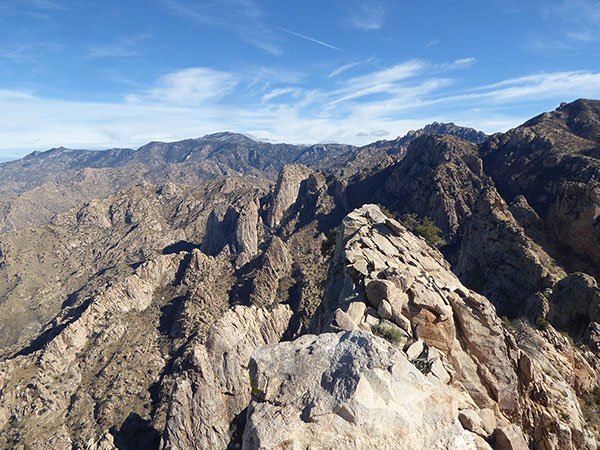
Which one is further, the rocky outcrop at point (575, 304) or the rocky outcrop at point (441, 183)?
the rocky outcrop at point (441, 183)

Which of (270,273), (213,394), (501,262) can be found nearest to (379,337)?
(501,262)

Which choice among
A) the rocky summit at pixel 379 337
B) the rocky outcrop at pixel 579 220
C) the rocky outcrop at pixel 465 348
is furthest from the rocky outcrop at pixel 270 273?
the rocky outcrop at pixel 465 348

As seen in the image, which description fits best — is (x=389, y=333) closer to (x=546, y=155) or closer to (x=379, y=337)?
(x=379, y=337)

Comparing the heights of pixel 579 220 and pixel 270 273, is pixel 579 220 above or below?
above

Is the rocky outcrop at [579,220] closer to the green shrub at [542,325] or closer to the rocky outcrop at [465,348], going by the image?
the green shrub at [542,325]

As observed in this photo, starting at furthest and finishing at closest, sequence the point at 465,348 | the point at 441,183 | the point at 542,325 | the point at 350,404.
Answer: the point at 441,183, the point at 542,325, the point at 465,348, the point at 350,404

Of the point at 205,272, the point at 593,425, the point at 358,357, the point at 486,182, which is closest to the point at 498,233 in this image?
the point at 593,425
